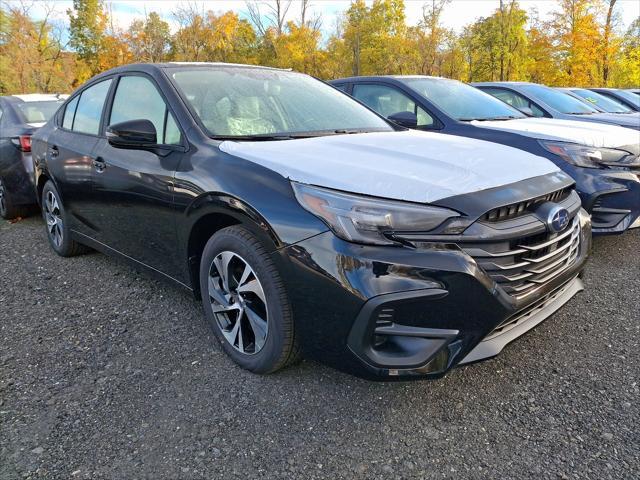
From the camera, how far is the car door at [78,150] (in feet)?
11.7

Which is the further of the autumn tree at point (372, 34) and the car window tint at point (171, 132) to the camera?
the autumn tree at point (372, 34)

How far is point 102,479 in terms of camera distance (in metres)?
1.82

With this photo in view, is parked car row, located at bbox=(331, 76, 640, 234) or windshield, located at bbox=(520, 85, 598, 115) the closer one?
parked car row, located at bbox=(331, 76, 640, 234)

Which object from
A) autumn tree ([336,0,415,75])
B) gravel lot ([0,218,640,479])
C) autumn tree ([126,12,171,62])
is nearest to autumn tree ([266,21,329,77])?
autumn tree ([336,0,415,75])

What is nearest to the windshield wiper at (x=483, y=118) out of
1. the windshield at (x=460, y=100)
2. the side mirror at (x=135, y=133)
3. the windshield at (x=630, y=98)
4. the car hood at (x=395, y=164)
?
the windshield at (x=460, y=100)

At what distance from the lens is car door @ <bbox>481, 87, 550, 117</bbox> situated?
6613mm

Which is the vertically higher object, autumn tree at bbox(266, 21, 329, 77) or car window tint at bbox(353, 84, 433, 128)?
autumn tree at bbox(266, 21, 329, 77)

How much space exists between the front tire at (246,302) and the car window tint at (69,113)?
93.3 inches

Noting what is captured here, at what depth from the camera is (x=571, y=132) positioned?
4.37 metres

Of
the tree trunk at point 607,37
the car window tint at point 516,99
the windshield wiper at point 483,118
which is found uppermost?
the tree trunk at point 607,37

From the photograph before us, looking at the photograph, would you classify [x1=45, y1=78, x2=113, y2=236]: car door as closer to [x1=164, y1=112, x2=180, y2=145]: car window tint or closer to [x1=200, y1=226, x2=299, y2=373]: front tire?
[x1=164, y1=112, x2=180, y2=145]: car window tint

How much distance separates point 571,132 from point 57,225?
4751mm

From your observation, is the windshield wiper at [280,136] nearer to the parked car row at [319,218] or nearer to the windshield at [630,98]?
the parked car row at [319,218]

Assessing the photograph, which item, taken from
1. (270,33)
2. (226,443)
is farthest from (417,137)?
(270,33)
